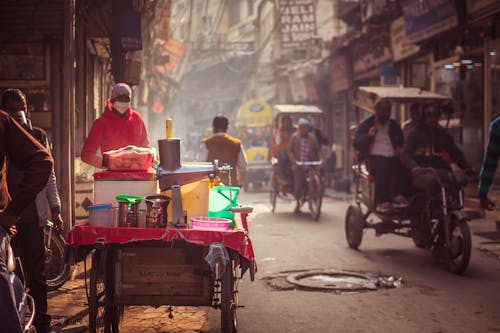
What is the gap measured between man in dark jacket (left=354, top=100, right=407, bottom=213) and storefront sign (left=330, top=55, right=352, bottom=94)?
1701 centimetres

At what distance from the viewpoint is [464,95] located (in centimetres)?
1639

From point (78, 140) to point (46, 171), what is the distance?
958 cm

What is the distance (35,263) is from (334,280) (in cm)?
397

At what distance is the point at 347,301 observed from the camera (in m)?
7.37

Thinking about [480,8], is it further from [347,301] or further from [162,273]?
[162,273]

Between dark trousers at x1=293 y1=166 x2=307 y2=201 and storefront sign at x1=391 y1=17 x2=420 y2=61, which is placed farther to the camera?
storefront sign at x1=391 y1=17 x2=420 y2=61

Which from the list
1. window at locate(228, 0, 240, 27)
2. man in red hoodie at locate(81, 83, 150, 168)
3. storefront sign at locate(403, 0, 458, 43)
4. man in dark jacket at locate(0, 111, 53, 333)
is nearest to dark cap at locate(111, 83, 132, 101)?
man in red hoodie at locate(81, 83, 150, 168)

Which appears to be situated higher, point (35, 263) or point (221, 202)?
point (221, 202)

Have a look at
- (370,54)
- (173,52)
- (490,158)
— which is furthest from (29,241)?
(173,52)

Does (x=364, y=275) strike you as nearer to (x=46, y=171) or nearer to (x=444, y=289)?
(x=444, y=289)

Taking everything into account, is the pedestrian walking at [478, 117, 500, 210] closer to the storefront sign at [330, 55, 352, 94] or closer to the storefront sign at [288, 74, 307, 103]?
the storefront sign at [330, 55, 352, 94]

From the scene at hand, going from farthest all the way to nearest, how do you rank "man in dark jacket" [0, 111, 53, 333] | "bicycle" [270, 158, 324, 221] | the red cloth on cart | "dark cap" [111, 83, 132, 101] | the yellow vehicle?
the yellow vehicle → "bicycle" [270, 158, 324, 221] → "dark cap" [111, 83, 132, 101] → the red cloth on cart → "man in dark jacket" [0, 111, 53, 333]

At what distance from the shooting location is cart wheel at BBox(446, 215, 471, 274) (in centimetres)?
861

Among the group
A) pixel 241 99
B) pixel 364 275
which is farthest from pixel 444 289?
pixel 241 99
